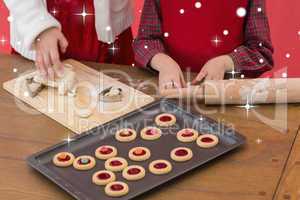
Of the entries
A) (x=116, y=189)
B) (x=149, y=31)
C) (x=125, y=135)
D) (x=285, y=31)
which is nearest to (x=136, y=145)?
(x=125, y=135)

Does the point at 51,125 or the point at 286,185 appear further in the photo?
the point at 51,125

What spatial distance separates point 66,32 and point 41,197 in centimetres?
65

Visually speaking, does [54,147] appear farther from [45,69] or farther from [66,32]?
[66,32]

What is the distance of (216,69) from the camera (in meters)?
1.24

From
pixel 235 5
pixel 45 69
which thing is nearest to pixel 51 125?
pixel 45 69

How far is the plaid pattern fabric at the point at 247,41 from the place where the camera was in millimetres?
1306

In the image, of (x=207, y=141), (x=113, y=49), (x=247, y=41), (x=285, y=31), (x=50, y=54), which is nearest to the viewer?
(x=207, y=141)

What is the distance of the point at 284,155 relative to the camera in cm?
100

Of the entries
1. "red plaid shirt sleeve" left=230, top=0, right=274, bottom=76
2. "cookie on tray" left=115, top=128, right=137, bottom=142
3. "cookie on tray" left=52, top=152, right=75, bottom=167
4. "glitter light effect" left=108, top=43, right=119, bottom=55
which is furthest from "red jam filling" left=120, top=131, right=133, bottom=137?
"glitter light effect" left=108, top=43, right=119, bottom=55

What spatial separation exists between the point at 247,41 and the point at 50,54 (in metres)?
0.46

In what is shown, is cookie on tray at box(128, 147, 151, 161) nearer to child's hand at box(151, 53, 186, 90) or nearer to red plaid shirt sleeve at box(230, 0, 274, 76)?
child's hand at box(151, 53, 186, 90)

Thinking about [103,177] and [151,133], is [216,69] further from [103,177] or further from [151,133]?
[103,177]

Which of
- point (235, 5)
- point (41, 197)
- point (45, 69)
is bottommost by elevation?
point (41, 197)

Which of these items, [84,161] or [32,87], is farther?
[32,87]
